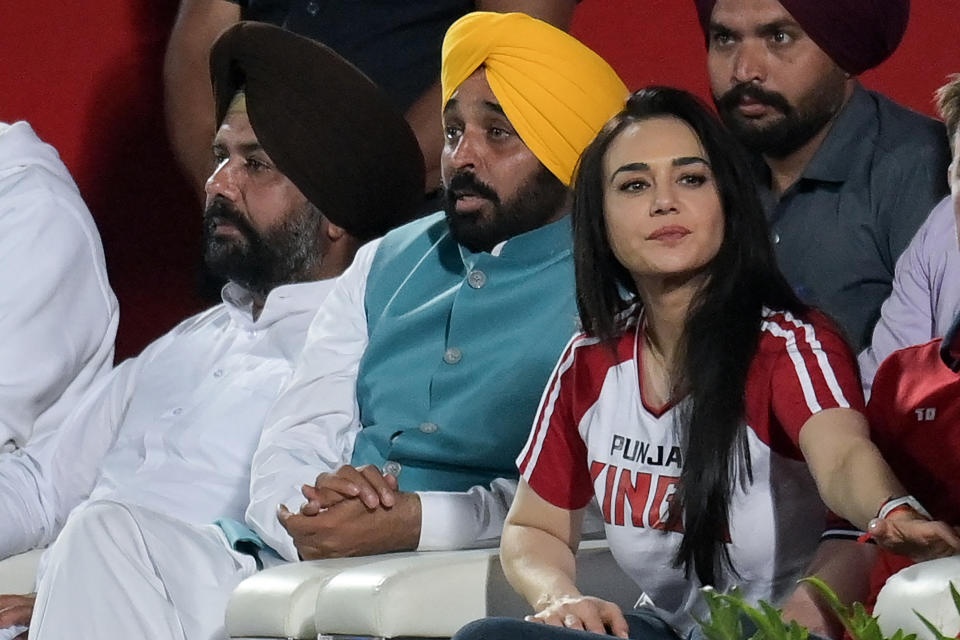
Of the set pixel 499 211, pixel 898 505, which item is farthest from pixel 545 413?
pixel 898 505

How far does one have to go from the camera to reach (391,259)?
10.1 feet

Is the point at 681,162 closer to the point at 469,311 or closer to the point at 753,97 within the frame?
the point at 469,311

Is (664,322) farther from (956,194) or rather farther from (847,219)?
(847,219)

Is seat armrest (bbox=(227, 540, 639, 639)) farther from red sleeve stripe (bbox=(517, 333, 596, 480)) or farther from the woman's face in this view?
the woman's face

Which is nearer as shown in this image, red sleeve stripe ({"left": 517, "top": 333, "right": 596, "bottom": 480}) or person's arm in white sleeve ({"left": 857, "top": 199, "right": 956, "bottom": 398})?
red sleeve stripe ({"left": 517, "top": 333, "right": 596, "bottom": 480})

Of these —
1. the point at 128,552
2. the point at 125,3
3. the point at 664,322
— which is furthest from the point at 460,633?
the point at 125,3

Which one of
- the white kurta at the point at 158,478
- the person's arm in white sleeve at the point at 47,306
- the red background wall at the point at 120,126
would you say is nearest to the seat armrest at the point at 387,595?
the white kurta at the point at 158,478

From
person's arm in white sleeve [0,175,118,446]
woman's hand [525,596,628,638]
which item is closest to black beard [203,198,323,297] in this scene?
person's arm in white sleeve [0,175,118,446]

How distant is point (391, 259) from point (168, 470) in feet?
1.98

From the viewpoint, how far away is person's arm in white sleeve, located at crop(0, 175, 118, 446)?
3.43 m

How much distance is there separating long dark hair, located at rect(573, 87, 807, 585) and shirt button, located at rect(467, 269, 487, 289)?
18.0 inches

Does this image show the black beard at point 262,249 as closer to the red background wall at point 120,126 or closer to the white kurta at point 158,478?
the white kurta at point 158,478

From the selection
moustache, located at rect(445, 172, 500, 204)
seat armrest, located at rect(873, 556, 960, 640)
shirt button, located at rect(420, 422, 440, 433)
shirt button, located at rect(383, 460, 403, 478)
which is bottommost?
shirt button, located at rect(383, 460, 403, 478)

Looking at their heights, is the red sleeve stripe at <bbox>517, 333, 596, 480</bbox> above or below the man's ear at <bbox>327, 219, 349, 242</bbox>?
above
